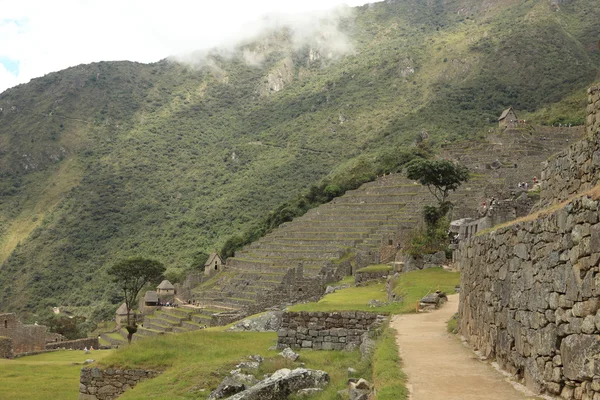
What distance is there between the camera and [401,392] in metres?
6.09

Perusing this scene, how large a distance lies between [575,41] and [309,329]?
10756cm

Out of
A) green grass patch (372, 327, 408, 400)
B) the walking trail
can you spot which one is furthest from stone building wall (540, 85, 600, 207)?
green grass patch (372, 327, 408, 400)

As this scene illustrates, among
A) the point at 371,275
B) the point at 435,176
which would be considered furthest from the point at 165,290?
the point at 435,176

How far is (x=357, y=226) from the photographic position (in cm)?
4219

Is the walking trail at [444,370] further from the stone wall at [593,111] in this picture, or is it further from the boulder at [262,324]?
the boulder at [262,324]

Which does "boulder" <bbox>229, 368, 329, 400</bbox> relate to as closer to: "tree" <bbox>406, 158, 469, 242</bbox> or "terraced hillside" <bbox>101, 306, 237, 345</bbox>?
"tree" <bbox>406, 158, 469, 242</bbox>

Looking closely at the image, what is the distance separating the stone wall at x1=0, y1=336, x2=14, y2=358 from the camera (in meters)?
26.5

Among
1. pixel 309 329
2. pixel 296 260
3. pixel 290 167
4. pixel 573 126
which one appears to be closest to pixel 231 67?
pixel 290 167

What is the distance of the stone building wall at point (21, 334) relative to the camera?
3009 centimetres

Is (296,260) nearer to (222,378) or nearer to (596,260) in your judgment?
(222,378)

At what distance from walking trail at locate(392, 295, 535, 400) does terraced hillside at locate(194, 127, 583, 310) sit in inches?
821

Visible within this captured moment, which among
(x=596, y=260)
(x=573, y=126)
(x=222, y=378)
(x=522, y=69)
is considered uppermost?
(x=522, y=69)

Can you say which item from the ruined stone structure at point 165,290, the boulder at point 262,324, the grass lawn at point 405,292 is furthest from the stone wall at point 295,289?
the ruined stone structure at point 165,290

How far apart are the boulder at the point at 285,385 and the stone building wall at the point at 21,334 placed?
25.7 m
